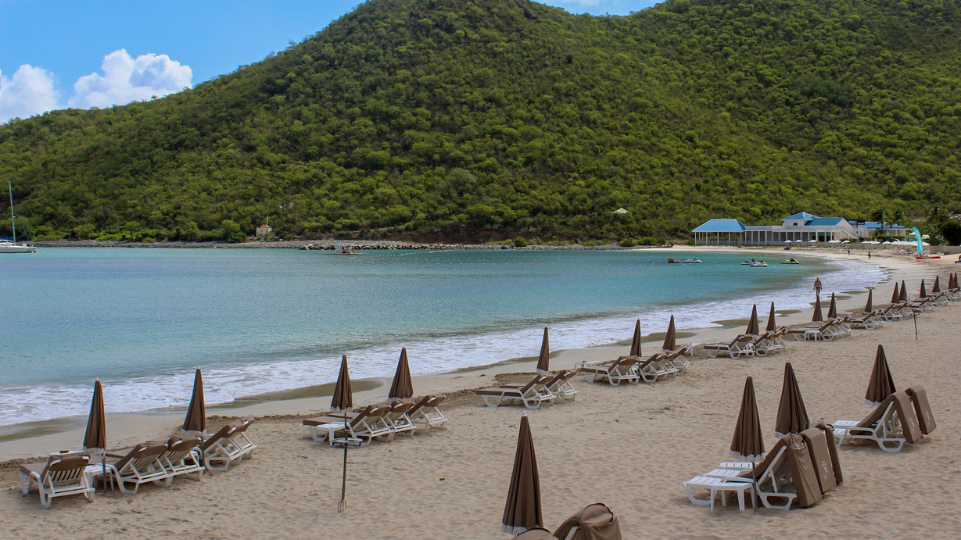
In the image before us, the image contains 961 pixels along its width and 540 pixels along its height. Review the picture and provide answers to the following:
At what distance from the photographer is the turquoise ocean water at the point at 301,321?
13.1 meters

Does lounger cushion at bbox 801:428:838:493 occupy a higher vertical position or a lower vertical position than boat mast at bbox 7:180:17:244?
lower

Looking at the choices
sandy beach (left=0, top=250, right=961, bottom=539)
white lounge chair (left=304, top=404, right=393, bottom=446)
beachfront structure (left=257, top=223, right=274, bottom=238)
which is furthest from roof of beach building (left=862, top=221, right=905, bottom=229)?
white lounge chair (left=304, top=404, right=393, bottom=446)

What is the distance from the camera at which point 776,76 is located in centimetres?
11175

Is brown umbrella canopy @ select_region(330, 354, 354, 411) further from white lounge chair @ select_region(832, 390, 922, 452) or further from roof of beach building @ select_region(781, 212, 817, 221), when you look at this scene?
roof of beach building @ select_region(781, 212, 817, 221)

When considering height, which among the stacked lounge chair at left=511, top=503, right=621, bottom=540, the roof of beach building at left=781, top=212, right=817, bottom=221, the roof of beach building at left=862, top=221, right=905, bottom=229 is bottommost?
the stacked lounge chair at left=511, top=503, right=621, bottom=540

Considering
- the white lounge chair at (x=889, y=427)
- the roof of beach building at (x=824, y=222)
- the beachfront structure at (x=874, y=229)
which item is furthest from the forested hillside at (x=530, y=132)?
the white lounge chair at (x=889, y=427)

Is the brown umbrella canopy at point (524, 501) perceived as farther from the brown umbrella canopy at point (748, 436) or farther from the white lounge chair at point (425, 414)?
the white lounge chair at point (425, 414)

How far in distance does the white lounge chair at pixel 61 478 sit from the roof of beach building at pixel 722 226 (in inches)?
3258

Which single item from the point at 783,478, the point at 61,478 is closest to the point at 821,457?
the point at 783,478

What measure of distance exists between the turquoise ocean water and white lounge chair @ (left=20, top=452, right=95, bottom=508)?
173 inches

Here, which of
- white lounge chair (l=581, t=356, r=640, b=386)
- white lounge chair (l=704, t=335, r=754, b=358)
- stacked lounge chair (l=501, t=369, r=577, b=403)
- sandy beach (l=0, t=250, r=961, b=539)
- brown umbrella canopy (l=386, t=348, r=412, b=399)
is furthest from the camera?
white lounge chair (l=704, t=335, r=754, b=358)

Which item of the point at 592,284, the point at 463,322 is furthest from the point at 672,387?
the point at 592,284

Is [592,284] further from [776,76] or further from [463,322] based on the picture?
[776,76]

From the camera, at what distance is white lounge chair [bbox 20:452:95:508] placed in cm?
594
